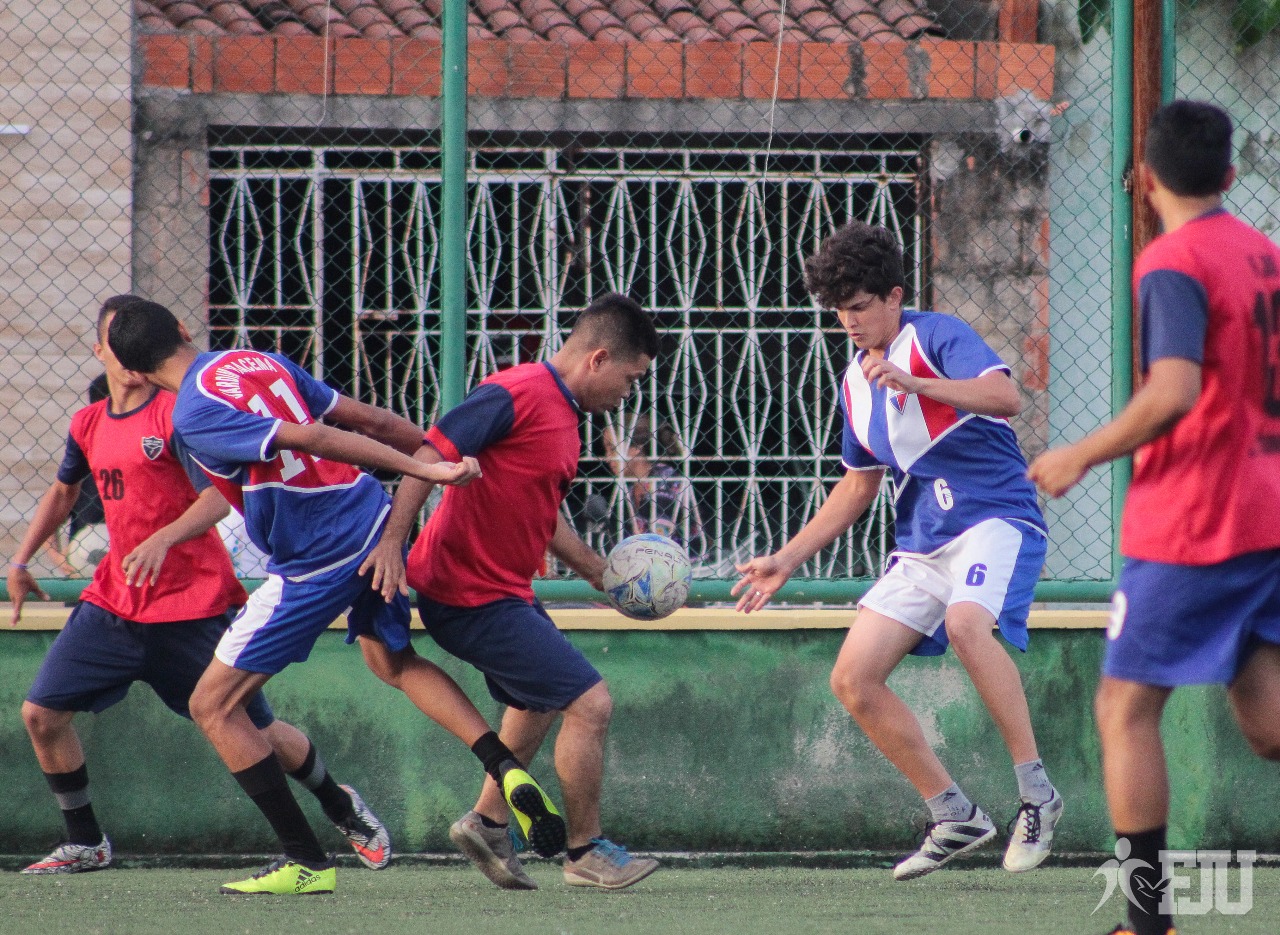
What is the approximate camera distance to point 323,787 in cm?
507

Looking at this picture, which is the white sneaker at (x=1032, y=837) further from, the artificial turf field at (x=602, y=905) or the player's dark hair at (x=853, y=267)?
the player's dark hair at (x=853, y=267)

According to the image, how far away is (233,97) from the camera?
730 cm

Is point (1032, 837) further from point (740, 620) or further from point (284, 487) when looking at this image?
point (284, 487)

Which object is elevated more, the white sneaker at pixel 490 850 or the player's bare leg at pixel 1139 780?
the player's bare leg at pixel 1139 780

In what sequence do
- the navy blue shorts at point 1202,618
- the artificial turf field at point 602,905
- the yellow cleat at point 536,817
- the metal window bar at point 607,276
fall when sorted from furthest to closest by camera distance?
the metal window bar at point 607,276 < the yellow cleat at point 536,817 < the artificial turf field at point 602,905 < the navy blue shorts at point 1202,618

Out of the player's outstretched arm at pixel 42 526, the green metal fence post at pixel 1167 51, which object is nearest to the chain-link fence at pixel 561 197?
the green metal fence post at pixel 1167 51

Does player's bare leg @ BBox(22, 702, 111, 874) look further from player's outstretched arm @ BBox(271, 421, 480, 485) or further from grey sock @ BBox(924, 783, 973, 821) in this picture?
grey sock @ BBox(924, 783, 973, 821)

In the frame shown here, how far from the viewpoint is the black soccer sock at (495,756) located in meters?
4.60

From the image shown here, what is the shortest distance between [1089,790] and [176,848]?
3.26 metres

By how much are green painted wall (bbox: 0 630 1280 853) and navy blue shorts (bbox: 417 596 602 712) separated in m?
1.11

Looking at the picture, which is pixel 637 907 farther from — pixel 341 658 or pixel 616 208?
pixel 616 208

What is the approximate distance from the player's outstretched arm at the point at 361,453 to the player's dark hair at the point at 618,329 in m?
0.56

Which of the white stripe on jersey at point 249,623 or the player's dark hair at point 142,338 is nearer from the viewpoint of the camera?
the white stripe on jersey at point 249,623

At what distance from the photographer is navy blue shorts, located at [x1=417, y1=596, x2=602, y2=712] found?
4.62 meters
